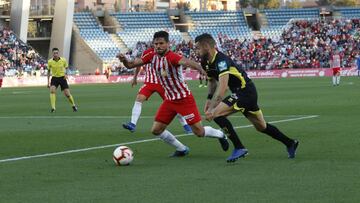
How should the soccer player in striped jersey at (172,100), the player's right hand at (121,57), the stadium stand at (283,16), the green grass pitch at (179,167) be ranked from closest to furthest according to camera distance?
1. the green grass pitch at (179,167)
2. the player's right hand at (121,57)
3. the soccer player in striped jersey at (172,100)
4. the stadium stand at (283,16)

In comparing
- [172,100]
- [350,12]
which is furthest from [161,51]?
[350,12]

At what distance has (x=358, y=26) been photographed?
81500 mm

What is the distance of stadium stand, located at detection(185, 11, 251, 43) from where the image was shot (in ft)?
288

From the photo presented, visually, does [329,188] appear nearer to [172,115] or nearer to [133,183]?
[133,183]

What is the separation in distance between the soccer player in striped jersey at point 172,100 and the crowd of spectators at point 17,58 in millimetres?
53466

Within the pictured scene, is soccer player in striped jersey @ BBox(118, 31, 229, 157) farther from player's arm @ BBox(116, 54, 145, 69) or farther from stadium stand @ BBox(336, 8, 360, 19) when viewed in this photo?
stadium stand @ BBox(336, 8, 360, 19)

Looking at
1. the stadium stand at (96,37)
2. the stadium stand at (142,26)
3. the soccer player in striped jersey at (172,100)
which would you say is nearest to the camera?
the soccer player in striped jersey at (172,100)

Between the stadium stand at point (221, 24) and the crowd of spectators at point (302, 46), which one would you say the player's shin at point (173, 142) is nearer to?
the crowd of spectators at point (302, 46)

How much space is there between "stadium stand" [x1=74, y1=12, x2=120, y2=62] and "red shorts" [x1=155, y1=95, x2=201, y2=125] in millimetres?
65599

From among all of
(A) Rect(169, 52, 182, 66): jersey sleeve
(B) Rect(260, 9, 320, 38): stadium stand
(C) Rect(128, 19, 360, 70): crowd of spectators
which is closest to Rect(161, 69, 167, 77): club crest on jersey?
(A) Rect(169, 52, 182, 66): jersey sleeve

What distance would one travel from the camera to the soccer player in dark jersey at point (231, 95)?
12055 mm

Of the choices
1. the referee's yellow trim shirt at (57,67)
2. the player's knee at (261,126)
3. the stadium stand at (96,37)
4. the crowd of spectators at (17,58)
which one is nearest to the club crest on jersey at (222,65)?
the player's knee at (261,126)

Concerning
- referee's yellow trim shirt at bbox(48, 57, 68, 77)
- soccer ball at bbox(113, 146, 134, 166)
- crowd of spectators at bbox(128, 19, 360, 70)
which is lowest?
crowd of spectators at bbox(128, 19, 360, 70)

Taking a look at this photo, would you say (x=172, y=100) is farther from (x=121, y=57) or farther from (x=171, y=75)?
(x=121, y=57)
